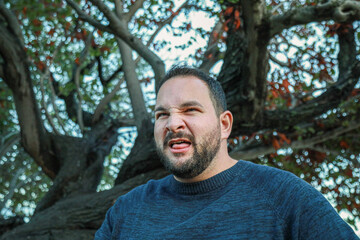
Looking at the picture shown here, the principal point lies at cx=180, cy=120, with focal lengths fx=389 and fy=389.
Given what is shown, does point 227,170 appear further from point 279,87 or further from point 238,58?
point 279,87

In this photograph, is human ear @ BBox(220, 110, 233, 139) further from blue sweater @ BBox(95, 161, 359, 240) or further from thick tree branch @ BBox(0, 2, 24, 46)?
thick tree branch @ BBox(0, 2, 24, 46)

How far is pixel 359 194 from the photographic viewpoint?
27.9ft

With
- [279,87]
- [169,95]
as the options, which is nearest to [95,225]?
[169,95]

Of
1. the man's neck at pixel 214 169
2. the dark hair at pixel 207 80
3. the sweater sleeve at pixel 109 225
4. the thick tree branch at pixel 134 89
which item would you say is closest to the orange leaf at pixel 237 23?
the thick tree branch at pixel 134 89

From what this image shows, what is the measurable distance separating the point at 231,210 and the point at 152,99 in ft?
25.0

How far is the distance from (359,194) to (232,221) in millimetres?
7612

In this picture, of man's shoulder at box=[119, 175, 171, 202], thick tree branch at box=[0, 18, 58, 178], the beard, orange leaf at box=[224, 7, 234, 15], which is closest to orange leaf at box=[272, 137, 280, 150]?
orange leaf at box=[224, 7, 234, 15]

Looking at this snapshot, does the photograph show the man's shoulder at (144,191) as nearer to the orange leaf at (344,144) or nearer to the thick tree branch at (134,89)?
the thick tree branch at (134,89)

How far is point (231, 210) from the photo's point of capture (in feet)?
6.51

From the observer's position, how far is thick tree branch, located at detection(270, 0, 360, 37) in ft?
13.4

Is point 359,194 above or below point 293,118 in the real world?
below

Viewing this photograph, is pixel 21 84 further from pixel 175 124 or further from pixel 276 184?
pixel 276 184

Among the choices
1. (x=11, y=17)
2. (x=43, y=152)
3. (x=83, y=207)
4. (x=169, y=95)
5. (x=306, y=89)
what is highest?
(x=11, y=17)

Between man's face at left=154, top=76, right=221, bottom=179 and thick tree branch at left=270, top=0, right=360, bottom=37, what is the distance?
246 centimetres
